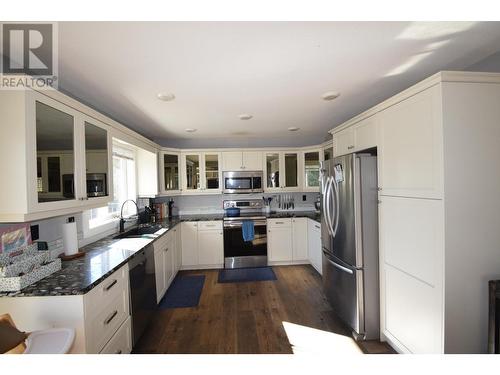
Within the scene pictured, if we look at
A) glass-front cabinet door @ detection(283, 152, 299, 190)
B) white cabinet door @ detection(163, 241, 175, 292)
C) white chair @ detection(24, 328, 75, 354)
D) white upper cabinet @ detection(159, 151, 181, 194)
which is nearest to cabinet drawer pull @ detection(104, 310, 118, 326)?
white chair @ detection(24, 328, 75, 354)

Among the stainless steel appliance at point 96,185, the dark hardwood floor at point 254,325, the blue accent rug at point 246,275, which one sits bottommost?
the dark hardwood floor at point 254,325

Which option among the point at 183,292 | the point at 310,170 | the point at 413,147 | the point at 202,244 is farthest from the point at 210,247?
the point at 413,147

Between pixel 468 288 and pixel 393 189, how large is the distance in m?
0.75

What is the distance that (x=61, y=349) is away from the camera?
1.02 m

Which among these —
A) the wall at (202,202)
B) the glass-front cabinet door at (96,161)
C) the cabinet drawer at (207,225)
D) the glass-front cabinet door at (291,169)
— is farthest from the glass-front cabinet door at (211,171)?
the glass-front cabinet door at (96,161)

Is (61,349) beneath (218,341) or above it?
above

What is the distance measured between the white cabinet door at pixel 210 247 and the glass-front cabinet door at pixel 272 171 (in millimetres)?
1249

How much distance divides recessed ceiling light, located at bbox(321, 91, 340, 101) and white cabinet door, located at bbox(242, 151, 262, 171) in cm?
195

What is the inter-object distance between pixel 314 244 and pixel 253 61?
2.86 metres

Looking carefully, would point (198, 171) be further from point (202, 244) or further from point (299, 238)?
point (299, 238)

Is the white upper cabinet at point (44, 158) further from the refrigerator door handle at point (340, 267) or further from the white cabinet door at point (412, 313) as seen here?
the white cabinet door at point (412, 313)

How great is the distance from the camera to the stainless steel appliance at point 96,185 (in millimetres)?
1858
